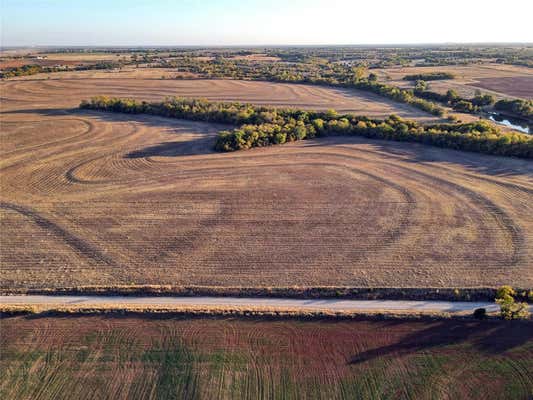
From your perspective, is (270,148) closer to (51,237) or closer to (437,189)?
(437,189)

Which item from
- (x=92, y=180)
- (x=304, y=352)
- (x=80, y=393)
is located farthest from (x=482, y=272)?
(x=92, y=180)

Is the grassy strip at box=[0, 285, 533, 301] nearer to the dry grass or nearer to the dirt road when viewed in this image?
the dirt road

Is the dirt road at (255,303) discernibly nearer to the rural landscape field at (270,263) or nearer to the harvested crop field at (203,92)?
the rural landscape field at (270,263)

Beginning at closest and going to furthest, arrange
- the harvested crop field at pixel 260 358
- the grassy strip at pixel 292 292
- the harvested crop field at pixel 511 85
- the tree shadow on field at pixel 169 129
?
the harvested crop field at pixel 260 358
the grassy strip at pixel 292 292
the tree shadow on field at pixel 169 129
the harvested crop field at pixel 511 85

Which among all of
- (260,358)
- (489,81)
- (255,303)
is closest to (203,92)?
(255,303)

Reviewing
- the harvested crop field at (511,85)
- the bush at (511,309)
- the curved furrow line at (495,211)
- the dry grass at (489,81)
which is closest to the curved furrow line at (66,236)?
the bush at (511,309)

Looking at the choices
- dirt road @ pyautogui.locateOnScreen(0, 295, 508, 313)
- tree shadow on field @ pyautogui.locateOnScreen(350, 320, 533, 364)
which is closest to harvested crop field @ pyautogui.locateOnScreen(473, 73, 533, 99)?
Result: tree shadow on field @ pyautogui.locateOnScreen(350, 320, 533, 364)
